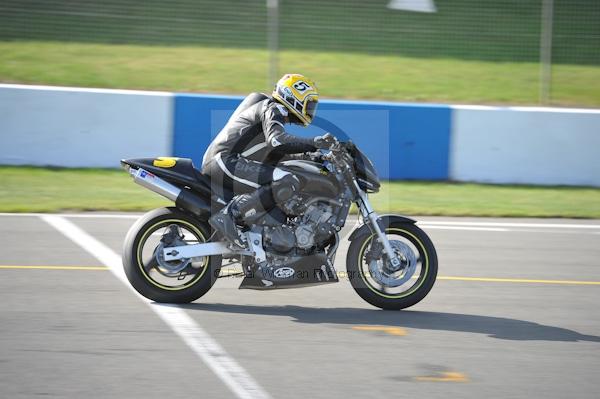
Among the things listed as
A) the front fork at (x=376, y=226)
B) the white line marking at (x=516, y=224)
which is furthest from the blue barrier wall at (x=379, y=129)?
the front fork at (x=376, y=226)

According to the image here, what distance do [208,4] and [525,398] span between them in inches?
409

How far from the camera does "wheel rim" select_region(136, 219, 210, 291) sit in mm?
7281

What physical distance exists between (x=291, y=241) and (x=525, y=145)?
714 cm

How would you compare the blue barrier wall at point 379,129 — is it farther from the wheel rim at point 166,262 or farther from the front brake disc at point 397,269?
the front brake disc at point 397,269

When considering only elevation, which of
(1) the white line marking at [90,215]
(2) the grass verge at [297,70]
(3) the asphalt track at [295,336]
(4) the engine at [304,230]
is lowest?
(3) the asphalt track at [295,336]

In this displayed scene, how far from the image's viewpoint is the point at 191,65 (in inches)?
616

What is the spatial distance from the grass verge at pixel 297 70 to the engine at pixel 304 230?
812 centimetres

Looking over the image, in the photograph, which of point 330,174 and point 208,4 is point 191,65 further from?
point 330,174

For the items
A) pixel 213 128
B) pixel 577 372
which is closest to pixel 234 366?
pixel 577 372

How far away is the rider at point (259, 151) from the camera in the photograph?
23.4 ft

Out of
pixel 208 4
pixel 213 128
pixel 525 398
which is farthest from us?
pixel 208 4

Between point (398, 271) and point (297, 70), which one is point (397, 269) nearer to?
point (398, 271)

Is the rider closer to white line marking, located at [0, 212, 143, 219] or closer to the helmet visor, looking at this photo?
the helmet visor

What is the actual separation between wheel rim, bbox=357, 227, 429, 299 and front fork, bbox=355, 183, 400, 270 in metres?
0.06
